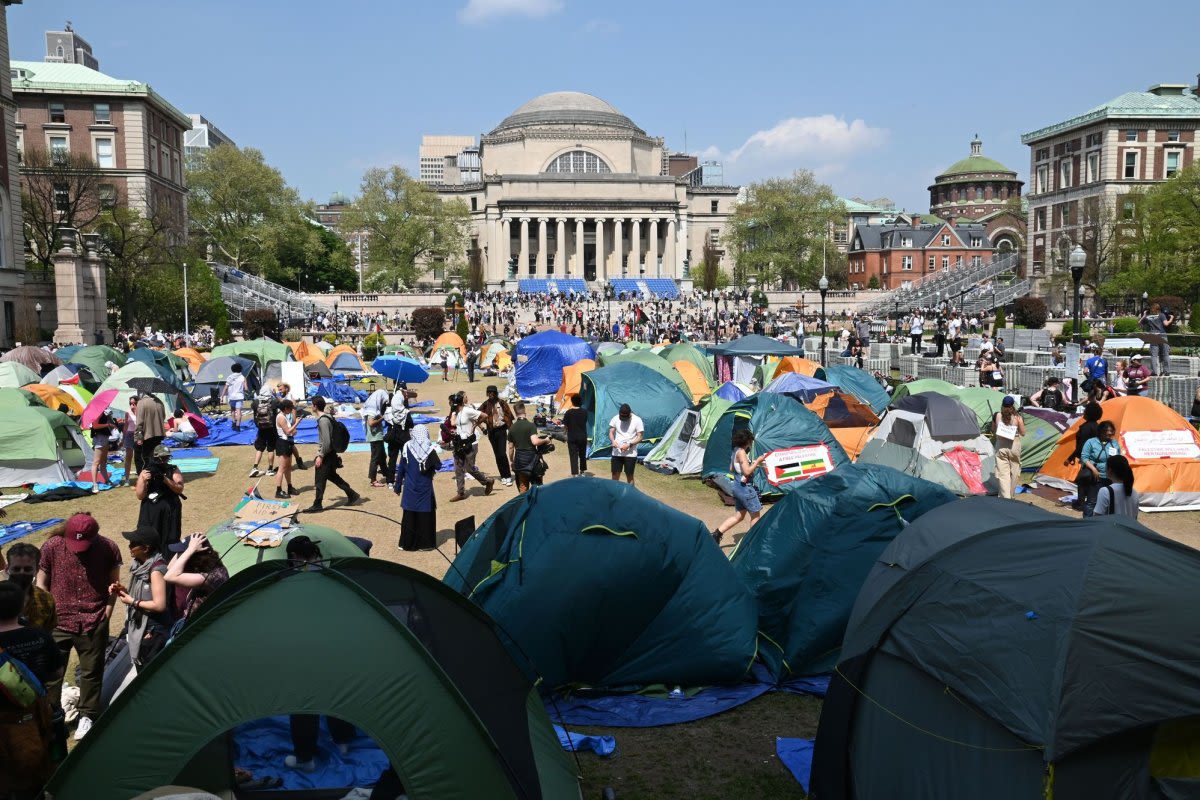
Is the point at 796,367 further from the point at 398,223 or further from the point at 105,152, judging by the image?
the point at 398,223

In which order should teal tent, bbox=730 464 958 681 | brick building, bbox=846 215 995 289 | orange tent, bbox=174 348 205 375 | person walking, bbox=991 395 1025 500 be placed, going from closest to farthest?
teal tent, bbox=730 464 958 681, person walking, bbox=991 395 1025 500, orange tent, bbox=174 348 205 375, brick building, bbox=846 215 995 289

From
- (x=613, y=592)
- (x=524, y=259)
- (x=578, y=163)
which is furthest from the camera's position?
(x=578, y=163)

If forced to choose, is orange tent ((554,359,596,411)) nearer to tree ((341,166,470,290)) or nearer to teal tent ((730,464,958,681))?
teal tent ((730,464,958,681))

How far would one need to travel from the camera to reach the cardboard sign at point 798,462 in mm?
14453

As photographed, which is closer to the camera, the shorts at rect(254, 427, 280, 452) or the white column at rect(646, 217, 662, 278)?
the shorts at rect(254, 427, 280, 452)

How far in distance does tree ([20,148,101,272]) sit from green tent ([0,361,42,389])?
27.2 m

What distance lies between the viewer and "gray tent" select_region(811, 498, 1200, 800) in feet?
14.8

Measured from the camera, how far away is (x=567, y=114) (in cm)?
10138

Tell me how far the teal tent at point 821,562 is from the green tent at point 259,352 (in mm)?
21526

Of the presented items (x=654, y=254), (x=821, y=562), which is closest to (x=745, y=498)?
(x=821, y=562)

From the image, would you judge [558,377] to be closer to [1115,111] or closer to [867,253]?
[1115,111]

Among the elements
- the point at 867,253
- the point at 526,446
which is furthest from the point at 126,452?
the point at 867,253

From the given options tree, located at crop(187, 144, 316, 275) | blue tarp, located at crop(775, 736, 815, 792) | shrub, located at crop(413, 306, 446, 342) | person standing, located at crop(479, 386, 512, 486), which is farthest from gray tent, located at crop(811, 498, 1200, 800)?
tree, located at crop(187, 144, 316, 275)

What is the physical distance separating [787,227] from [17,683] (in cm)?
7767
